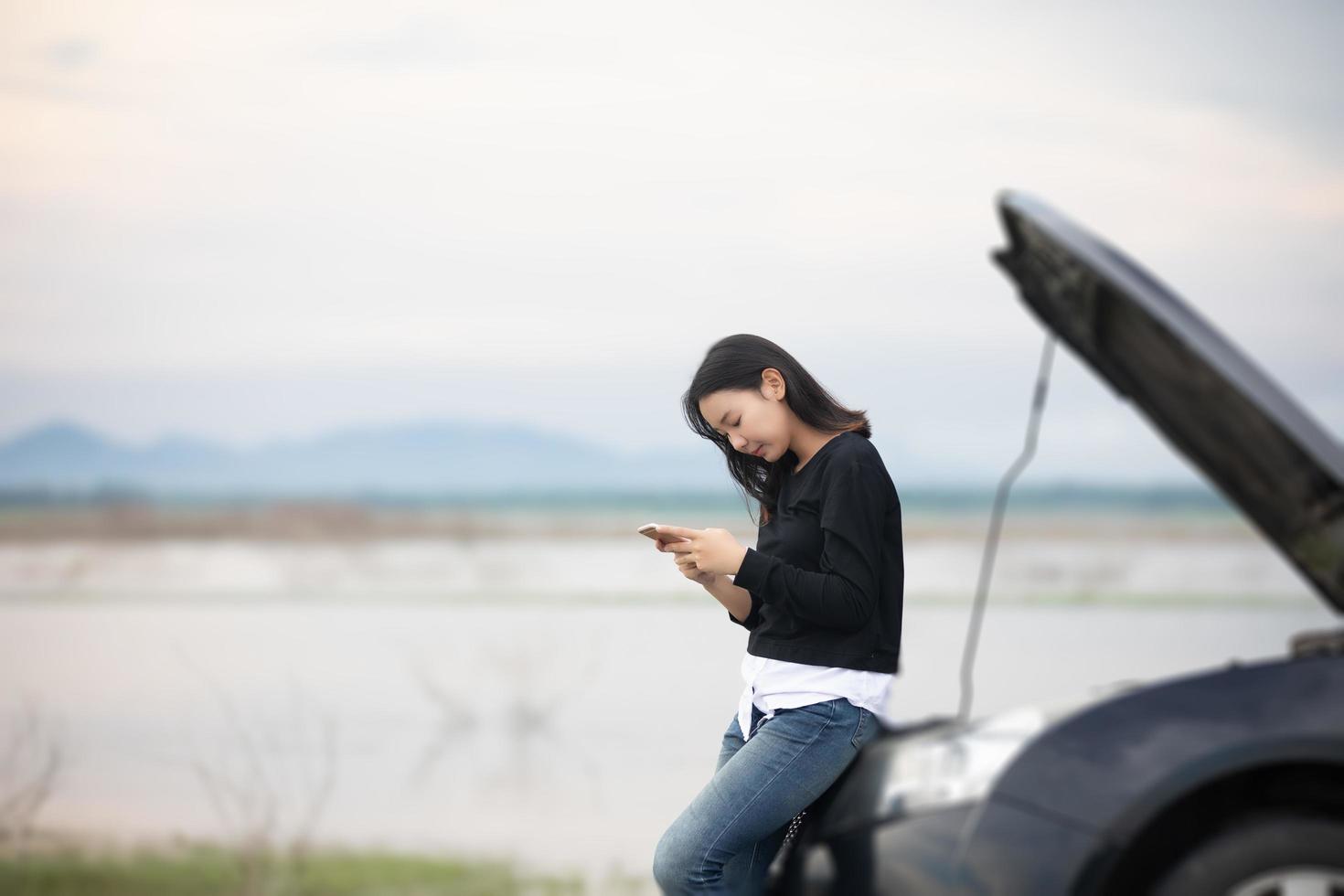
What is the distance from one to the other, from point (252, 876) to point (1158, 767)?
15.5 ft

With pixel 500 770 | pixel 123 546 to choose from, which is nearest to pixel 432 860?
pixel 500 770

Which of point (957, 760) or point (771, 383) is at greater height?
point (771, 383)

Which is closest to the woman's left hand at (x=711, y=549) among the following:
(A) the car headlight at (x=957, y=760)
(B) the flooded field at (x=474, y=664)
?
(A) the car headlight at (x=957, y=760)

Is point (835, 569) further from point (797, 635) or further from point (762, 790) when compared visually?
point (762, 790)

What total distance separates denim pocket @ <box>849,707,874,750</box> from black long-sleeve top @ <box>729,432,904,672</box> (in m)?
0.09

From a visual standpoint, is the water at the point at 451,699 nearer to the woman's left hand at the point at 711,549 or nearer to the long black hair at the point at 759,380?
the woman's left hand at the point at 711,549

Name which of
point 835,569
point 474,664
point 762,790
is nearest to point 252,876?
point 762,790

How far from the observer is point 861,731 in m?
2.87

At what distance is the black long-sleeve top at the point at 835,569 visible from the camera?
278 centimetres

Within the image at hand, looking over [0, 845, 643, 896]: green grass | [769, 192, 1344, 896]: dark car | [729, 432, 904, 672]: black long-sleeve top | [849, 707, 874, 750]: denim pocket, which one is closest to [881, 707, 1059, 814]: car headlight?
[769, 192, 1344, 896]: dark car

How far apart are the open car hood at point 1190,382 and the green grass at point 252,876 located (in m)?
3.79

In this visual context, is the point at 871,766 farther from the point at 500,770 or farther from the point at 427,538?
the point at 427,538

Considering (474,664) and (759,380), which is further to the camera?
(474,664)

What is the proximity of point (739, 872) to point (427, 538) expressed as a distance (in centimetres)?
3348
